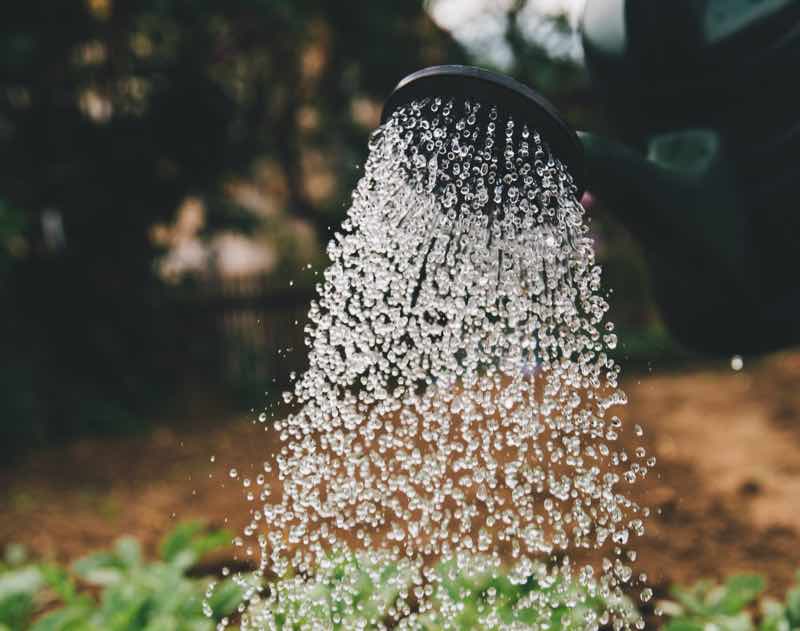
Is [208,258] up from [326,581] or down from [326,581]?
up

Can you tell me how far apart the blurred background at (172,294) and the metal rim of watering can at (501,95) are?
256cm

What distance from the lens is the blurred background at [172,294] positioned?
187 inches

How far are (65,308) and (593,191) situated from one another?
18.5 ft

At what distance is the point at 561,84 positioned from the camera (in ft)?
28.8

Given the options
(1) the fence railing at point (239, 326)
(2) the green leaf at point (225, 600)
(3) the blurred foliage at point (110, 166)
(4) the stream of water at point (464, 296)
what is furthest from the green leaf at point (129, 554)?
(1) the fence railing at point (239, 326)

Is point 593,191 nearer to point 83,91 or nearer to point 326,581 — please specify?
point 326,581

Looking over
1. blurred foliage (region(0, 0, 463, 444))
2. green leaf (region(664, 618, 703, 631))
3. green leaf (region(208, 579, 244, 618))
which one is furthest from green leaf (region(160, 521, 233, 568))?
blurred foliage (region(0, 0, 463, 444))

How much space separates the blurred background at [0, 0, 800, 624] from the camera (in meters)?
4.75

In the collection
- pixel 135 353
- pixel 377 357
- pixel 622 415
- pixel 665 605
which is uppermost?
pixel 135 353

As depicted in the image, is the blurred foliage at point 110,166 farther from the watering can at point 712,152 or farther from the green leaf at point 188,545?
the watering can at point 712,152

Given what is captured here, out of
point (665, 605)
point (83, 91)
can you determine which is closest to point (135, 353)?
point (83, 91)

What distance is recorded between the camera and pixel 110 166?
595 cm

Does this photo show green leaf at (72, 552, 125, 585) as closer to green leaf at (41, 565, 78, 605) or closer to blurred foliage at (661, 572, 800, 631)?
green leaf at (41, 565, 78, 605)

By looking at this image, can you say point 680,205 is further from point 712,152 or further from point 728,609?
point 728,609
